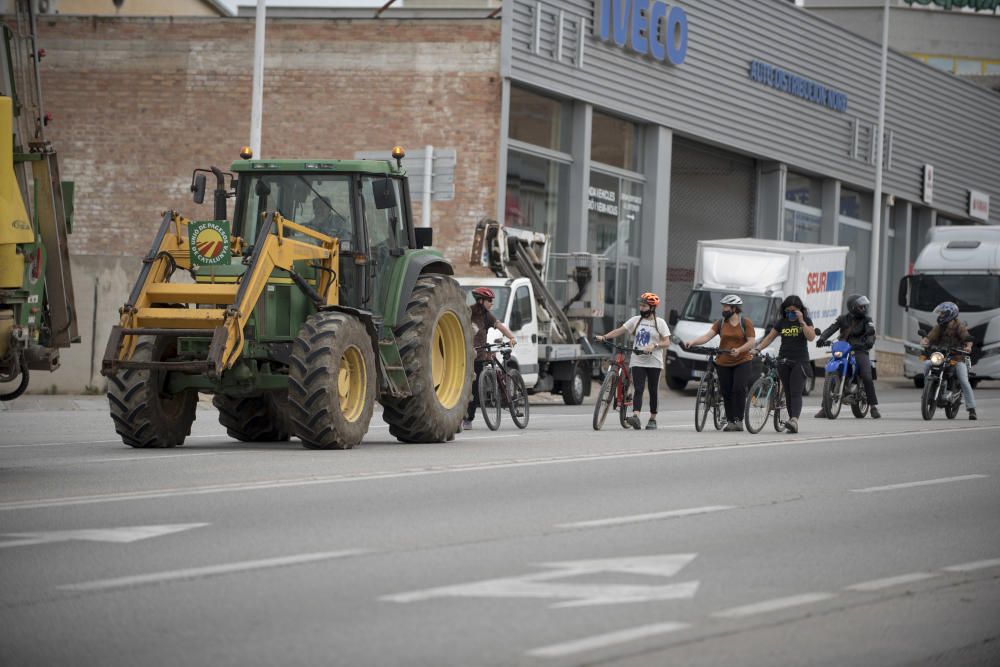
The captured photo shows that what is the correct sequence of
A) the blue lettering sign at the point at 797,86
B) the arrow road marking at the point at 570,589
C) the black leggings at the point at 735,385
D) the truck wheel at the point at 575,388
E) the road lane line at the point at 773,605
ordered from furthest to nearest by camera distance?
the blue lettering sign at the point at 797,86 → the truck wheel at the point at 575,388 → the black leggings at the point at 735,385 → the arrow road marking at the point at 570,589 → the road lane line at the point at 773,605

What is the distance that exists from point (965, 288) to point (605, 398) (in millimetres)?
21360

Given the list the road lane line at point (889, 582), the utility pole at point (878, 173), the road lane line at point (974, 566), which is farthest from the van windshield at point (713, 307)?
the road lane line at point (889, 582)

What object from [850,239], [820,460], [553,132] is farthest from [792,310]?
[850,239]

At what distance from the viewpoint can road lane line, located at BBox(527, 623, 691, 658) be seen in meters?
6.10

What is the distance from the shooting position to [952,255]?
3969 cm

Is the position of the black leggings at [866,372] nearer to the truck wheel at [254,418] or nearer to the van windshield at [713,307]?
the van windshield at [713,307]

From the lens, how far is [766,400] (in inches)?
785

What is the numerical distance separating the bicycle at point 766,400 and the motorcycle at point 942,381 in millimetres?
4637

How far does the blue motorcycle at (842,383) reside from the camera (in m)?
24.2

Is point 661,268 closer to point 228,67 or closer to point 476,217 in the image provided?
point 476,217

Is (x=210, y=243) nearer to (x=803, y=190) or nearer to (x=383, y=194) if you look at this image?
(x=383, y=194)

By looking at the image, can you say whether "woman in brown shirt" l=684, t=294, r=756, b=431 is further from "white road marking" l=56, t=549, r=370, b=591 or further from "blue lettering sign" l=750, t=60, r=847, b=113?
"blue lettering sign" l=750, t=60, r=847, b=113

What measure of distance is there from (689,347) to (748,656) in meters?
13.5

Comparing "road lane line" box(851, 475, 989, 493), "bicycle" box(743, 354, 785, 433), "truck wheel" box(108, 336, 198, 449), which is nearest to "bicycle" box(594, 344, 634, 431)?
"bicycle" box(743, 354, 785, 433)
